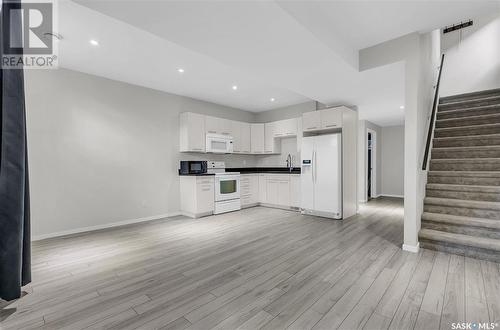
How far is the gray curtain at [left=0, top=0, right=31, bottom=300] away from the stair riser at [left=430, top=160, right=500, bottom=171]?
532 centimetres

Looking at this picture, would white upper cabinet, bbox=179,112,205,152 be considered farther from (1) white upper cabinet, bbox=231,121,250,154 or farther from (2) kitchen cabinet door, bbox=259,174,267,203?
(2) kitchen cabinet door, bbox=259,174,267,203

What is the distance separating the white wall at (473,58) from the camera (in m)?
5.02

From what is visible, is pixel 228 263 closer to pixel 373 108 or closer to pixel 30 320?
pixel 30 320

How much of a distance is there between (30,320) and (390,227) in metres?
Answer: 4.63

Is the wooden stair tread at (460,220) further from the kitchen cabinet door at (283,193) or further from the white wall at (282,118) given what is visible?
the white wall at (282,118)

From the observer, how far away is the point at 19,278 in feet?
5.39

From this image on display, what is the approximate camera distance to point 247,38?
2.35 metres

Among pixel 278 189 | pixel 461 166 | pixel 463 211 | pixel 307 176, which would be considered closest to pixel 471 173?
pixel 461 166

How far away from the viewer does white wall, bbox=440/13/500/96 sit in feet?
16.5

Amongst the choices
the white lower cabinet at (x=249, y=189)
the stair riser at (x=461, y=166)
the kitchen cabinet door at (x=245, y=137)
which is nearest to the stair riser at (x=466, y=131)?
the stair riser at (x=461, y=166)

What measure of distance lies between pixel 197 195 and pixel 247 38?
3.22 meters

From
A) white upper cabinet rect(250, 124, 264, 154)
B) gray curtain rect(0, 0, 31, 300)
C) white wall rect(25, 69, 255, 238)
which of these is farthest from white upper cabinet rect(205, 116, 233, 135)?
gray curtain rect(0, 0, 31, 300)

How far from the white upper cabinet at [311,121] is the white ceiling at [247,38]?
0.76m

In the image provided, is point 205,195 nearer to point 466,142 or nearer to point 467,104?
point 466,142
